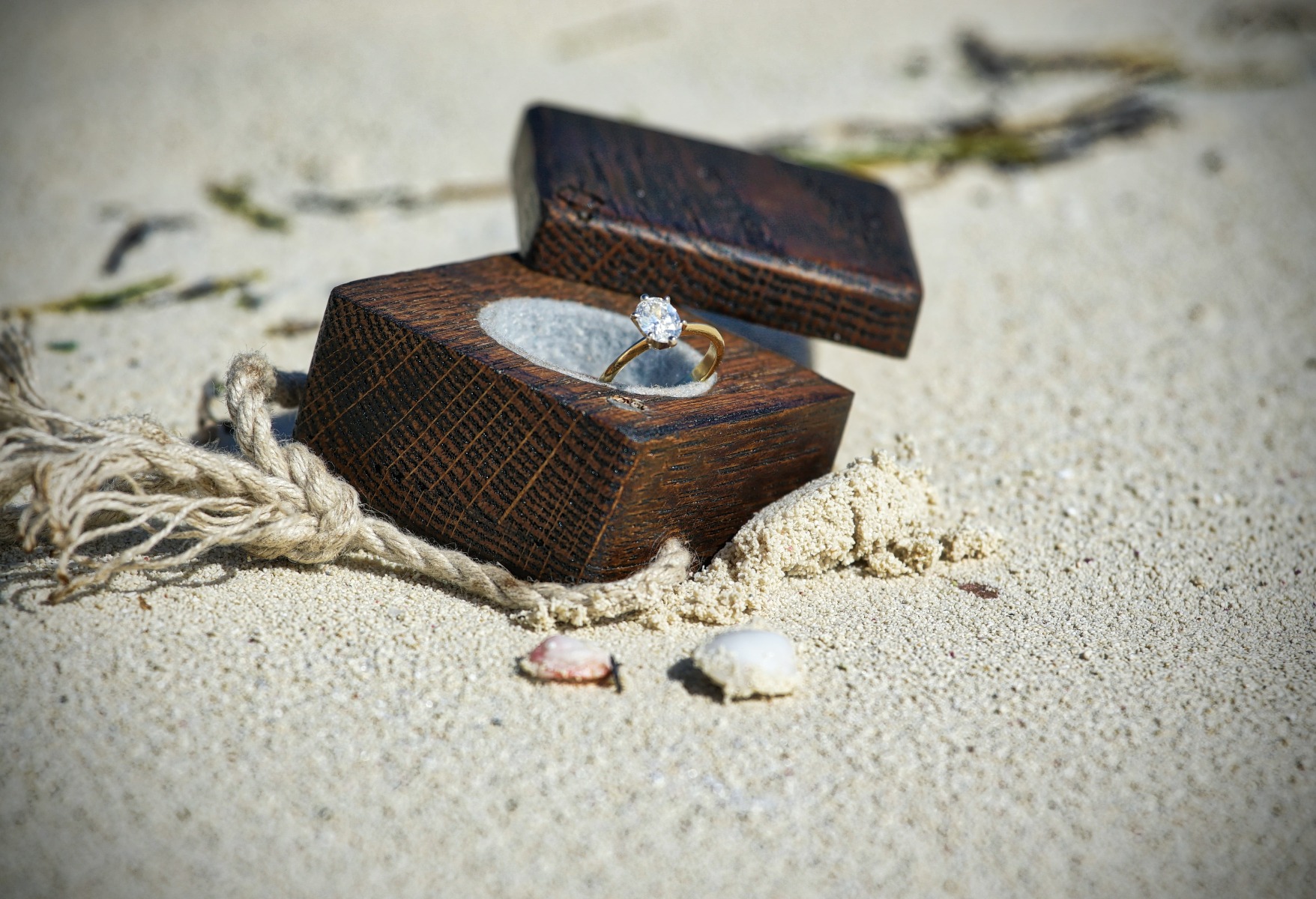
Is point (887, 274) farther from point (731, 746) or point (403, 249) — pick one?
point (403, 249)

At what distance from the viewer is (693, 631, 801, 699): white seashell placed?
179 cm

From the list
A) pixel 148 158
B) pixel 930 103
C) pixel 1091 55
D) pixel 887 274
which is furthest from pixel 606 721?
pixel 1091 55

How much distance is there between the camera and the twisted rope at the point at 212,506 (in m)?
1.86

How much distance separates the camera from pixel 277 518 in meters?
2.03

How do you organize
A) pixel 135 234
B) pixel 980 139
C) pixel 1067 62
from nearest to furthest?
pixel 135 234 → pixel 980 139 → pixel 1067 62

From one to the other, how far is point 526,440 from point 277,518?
51 centimetres

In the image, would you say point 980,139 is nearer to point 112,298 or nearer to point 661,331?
point 661,331

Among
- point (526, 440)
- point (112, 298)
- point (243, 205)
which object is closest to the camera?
point (526, 440)

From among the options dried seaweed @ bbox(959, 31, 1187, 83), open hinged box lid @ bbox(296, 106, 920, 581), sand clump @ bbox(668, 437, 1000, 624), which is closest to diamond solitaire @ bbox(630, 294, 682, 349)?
open hinged box lid @ bbox(296, 106, 920, 581)

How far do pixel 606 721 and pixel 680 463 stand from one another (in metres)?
0.51

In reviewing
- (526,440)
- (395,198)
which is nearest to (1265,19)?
(395,198)

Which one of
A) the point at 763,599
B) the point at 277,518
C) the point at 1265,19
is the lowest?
the point at 763,599

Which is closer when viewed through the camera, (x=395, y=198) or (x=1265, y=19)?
(x=395, y=198)

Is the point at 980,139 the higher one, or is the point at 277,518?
the point at 980,139
